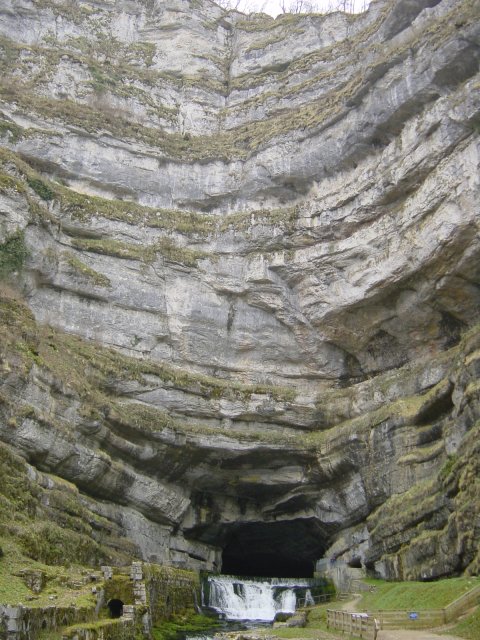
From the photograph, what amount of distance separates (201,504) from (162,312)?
12448 mm

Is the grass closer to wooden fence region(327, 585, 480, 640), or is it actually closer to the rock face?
wooden fence region(327, 585, 480, 640)

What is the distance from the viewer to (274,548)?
4206 centimetres

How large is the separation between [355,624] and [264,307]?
1028 inches

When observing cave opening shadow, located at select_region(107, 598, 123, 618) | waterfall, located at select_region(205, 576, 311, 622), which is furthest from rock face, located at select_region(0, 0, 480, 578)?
cave opening shadow, located at select_region(107, 598, 123, 618)

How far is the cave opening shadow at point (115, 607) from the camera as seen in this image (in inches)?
796

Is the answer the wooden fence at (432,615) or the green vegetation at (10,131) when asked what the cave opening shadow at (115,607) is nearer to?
the wooden fence at (432,615)

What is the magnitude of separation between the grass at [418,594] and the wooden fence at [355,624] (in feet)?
6.92

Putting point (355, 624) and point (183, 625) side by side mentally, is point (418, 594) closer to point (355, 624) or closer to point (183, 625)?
point (355, 624)

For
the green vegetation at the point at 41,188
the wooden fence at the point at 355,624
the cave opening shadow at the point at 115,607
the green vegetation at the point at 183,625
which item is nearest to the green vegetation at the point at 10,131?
the green vegetation at the point at 41,188

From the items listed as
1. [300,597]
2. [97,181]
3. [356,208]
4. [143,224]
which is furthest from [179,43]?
[300,597]

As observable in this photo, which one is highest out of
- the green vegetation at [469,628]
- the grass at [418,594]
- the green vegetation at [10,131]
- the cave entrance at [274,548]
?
the green vegetation at [10,131]

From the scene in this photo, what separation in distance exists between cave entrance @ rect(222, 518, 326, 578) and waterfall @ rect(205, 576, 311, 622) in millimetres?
7996

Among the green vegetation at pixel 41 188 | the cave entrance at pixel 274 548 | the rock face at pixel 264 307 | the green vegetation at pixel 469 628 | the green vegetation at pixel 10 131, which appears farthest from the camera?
the green vegetation at pixel 10 131

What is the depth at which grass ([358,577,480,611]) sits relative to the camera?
1878 centimetres
